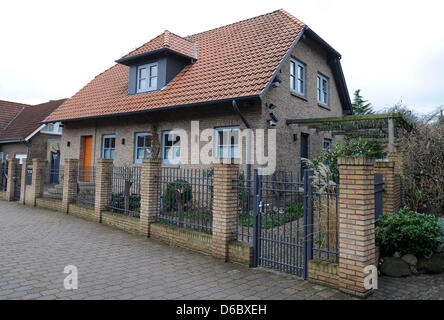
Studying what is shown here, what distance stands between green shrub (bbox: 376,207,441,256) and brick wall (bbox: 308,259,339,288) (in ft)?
4.23

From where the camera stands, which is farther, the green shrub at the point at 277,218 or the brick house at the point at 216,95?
the brick house at the point at 216,95

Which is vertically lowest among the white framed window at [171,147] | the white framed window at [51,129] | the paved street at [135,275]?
the paved street at [135,275]

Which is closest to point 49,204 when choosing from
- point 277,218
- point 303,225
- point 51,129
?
point 277,218

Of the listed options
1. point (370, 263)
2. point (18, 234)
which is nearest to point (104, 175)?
point (18, 234)

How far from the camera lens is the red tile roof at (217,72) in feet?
35.8

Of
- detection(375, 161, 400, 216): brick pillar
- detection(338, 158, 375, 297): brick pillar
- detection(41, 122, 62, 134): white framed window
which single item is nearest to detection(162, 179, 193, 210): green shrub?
detection(338, 158, 375, 297): brick pillar

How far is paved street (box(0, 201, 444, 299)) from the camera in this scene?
14.6ft

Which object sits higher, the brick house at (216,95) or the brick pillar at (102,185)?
the brick house at (216,95)

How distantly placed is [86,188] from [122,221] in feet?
11.8

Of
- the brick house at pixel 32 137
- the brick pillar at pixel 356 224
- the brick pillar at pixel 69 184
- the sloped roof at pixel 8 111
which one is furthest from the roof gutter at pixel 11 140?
the brick pillar at pixel 356 224

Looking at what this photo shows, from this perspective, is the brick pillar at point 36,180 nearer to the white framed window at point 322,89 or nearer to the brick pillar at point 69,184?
the brick pillar at point 69,184

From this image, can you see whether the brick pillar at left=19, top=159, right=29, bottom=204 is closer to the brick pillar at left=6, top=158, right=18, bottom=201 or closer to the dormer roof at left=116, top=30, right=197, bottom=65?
the brick pillar at left=6, top=158, right=18, bottom=201

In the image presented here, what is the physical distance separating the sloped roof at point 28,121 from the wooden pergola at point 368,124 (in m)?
18.9

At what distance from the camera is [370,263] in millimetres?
4508
